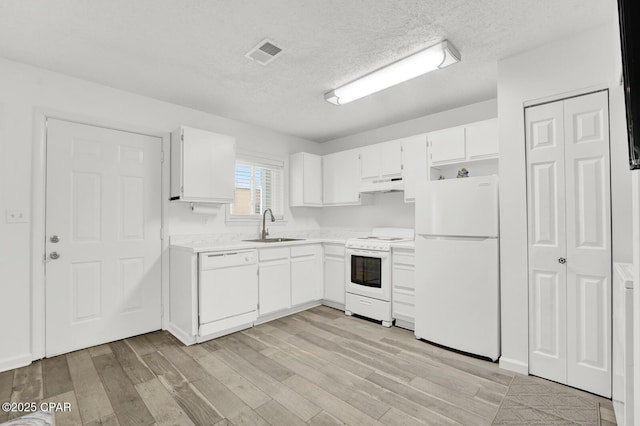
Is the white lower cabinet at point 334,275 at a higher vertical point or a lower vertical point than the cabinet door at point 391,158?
lower

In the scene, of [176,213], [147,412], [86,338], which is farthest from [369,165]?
[86,338]

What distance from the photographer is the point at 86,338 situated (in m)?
2.79

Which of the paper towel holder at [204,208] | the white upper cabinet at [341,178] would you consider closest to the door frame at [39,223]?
the paper towel holder at [204,208]

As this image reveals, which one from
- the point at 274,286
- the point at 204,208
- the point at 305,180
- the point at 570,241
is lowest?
the point at 274,286

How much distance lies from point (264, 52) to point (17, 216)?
8.03 ft

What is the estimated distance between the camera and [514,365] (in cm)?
235

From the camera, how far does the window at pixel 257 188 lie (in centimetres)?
403

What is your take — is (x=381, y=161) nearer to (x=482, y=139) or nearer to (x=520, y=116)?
(x=482, y=139)

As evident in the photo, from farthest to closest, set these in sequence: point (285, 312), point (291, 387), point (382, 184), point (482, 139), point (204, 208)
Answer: point (382, 184)
point (285, 312)
point (204, 208)
point (482, 139)
point (291, 387)

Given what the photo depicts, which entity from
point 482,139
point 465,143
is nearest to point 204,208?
point 465,143

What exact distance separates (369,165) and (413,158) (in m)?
0.66

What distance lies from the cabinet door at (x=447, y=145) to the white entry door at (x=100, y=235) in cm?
314

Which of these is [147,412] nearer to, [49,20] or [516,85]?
[49,20]

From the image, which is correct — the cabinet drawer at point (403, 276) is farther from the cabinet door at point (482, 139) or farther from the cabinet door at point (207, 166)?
the cabinet door at point (207, 166)
